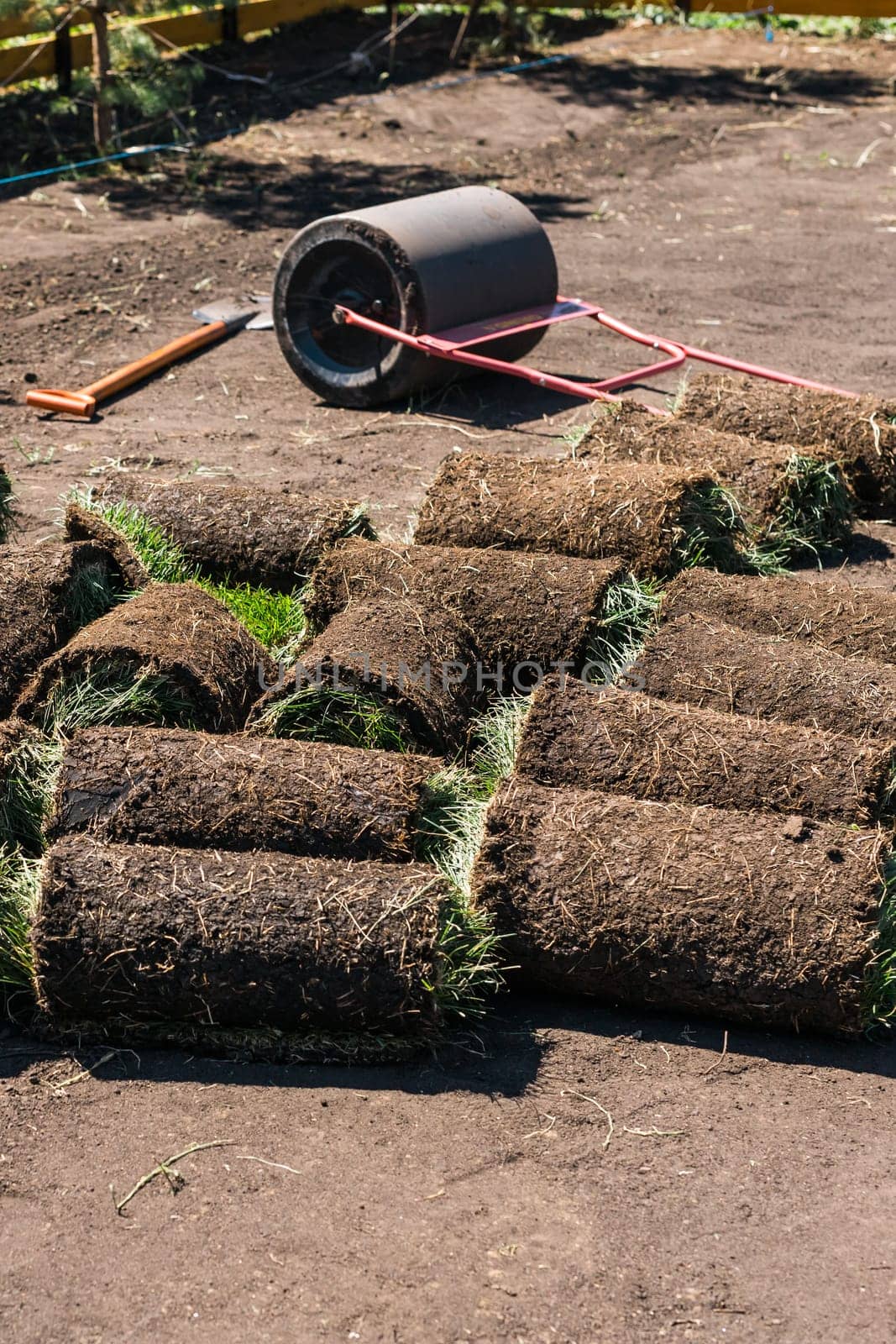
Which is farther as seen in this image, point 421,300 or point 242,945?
point 421,300

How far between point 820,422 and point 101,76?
8.47 metres

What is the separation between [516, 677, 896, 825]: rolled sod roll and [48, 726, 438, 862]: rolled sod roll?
0.52 meters

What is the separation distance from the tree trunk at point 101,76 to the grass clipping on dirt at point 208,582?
8081 mm

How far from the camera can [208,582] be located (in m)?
6.55

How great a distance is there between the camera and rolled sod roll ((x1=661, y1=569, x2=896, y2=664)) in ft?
19.0

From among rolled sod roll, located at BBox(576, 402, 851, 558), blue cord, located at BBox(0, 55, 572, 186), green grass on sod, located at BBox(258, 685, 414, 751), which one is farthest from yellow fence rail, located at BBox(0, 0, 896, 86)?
green grass on sod, located at BBox(258, 685, 414, 751)

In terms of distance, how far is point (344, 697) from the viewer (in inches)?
207

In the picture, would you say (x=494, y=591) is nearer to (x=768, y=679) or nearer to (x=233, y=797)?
(x=768, y=679)

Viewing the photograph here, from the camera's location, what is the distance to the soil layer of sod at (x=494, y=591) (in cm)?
571

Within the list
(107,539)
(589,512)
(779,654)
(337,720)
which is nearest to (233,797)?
(337,720)

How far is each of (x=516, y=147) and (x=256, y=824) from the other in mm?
11595

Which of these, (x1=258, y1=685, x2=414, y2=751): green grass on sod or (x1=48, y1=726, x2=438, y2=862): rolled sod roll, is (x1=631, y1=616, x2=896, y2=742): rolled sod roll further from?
(x1=48, y1=726, x2=438, y2=862): rolled sod roll

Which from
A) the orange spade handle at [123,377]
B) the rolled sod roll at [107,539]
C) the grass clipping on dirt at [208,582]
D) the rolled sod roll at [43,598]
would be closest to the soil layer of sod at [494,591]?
the grass clipping on dirt at [208,582]

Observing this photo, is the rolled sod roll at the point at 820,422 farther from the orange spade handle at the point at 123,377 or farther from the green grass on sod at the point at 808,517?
the orange spade handle at the point at 123,377
